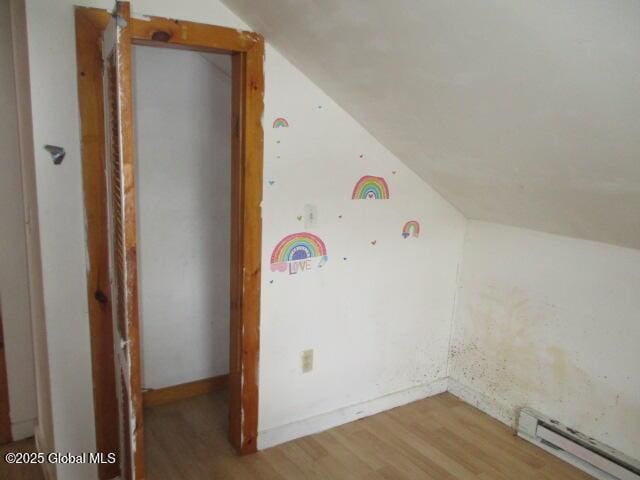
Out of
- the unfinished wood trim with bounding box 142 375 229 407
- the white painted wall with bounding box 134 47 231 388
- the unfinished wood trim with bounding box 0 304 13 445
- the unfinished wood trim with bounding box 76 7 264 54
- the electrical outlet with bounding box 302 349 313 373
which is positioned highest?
the unfinished wood trim with bounding box 76 7 264 54

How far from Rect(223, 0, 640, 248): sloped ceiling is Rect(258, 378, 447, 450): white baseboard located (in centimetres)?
116

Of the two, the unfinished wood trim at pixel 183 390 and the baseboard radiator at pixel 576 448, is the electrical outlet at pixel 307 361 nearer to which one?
the unfinished wood trim at pixel 183 390

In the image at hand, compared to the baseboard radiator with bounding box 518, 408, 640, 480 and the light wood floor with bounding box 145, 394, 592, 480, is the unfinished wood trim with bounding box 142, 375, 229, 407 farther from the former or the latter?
the baseboard radiator with bounding box 518, 408, 640, 480

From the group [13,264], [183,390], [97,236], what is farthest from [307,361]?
[13,264]

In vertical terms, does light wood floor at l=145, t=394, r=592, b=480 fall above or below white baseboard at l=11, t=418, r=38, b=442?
below

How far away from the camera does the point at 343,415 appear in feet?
8.72

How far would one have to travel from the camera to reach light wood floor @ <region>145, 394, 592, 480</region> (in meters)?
2.26

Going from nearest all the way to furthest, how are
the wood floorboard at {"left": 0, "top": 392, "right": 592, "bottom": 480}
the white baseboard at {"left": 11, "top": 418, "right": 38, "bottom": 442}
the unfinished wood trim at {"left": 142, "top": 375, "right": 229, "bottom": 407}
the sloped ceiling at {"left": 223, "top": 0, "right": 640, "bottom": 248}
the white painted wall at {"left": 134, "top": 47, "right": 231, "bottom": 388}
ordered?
the sloped ceiling at {"left": 223, "top": 0, "right": 640, "bottom": 248}, the wood floorboard at {"left": 0, "top": 392, "right": 592, "bottom": 480}, the white baseboard at {"left": 11, "top": 418, "right": 38, "bottom": 442}, the white painted wall at {"left": 134, "top": 47, "right": 231, "bottom": 388}, the unfinished wood trim at {"left": 142, "top": 375, "right": 229, "bottom": 407}

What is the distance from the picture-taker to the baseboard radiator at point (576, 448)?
2189 mm

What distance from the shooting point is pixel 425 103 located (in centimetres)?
185

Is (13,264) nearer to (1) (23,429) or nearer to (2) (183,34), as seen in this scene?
(1) (23,429)

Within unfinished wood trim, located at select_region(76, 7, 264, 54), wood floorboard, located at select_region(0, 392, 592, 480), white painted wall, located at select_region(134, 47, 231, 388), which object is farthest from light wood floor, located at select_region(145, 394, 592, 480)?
unfinished wood trim, located at select_region(76, 7, 264, 54)

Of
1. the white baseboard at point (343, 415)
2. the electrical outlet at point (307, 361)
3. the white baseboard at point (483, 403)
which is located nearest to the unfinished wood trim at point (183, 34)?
the electrical outlet at point (307, 361)

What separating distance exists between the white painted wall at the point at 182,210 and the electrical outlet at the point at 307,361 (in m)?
0.71
